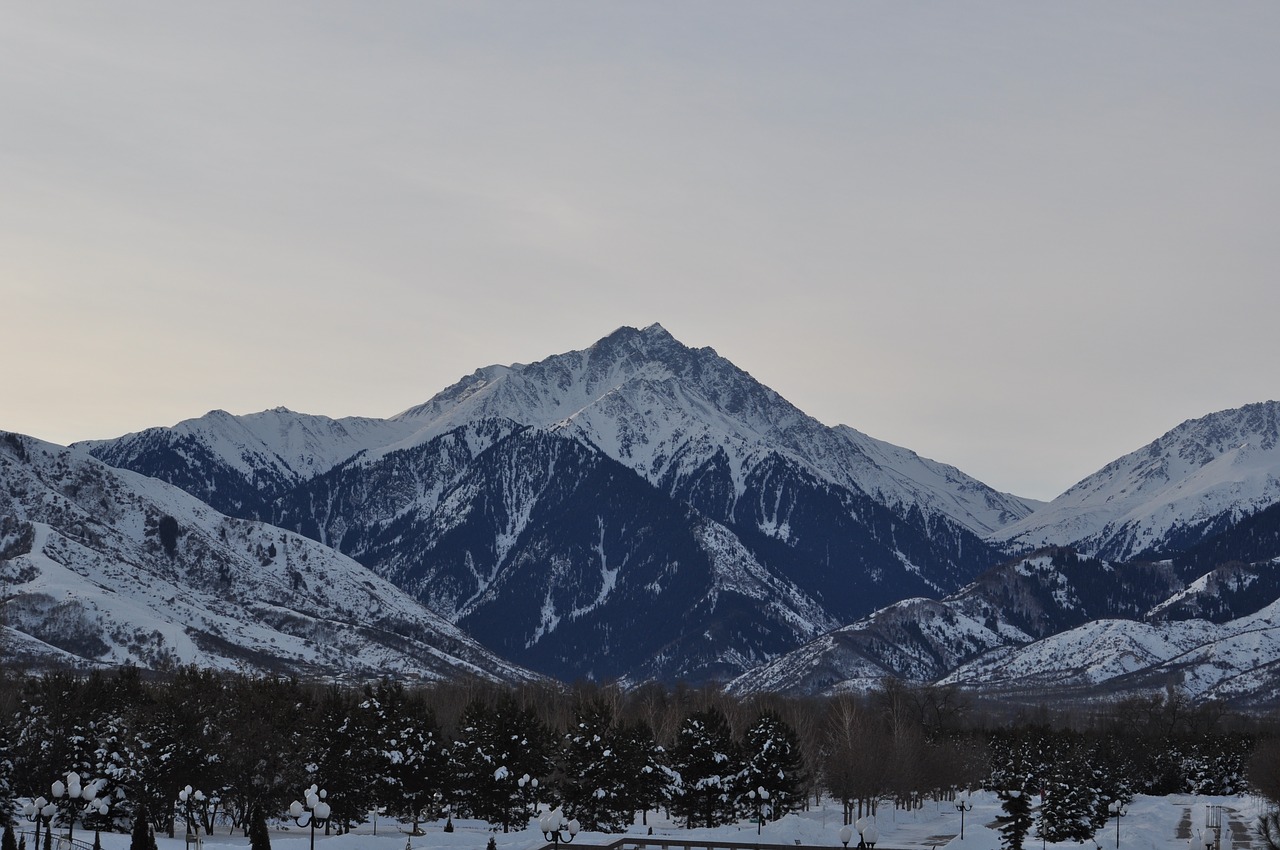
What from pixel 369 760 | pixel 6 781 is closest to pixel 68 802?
pixel 6 781

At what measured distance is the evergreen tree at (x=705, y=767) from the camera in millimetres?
133625

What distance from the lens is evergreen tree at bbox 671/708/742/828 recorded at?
13362cm

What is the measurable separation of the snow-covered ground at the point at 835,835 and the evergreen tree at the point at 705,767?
292 centimetres

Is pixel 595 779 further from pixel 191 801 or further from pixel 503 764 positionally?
pixel 191 801

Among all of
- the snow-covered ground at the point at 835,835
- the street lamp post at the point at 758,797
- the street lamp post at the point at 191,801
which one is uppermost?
the street lamp post at the point at 191,801

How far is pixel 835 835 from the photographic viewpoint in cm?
12800

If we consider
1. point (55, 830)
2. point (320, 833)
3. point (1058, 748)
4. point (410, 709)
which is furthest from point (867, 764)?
point (55, 830)

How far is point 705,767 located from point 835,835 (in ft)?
41.3

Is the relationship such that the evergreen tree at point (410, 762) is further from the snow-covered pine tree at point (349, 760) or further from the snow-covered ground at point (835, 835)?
the snow-covered ground at point (835, 835)

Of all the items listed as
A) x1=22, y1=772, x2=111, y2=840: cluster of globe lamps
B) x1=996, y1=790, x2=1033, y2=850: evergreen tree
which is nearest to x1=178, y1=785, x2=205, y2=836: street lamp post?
x1=22, y1=772, x2=111, y2=840: cluster of globe lamps

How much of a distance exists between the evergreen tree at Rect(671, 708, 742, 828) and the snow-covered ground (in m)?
→ 2.92

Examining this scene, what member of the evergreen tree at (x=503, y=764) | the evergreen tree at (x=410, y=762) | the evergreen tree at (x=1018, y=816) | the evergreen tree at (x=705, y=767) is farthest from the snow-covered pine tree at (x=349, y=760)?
the evergreen tree at (x=1018, y=816)

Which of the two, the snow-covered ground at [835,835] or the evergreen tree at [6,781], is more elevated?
the evergreen tree at [6,781]

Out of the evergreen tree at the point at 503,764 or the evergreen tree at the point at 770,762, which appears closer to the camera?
the evergreen tree at the point at 503,764
